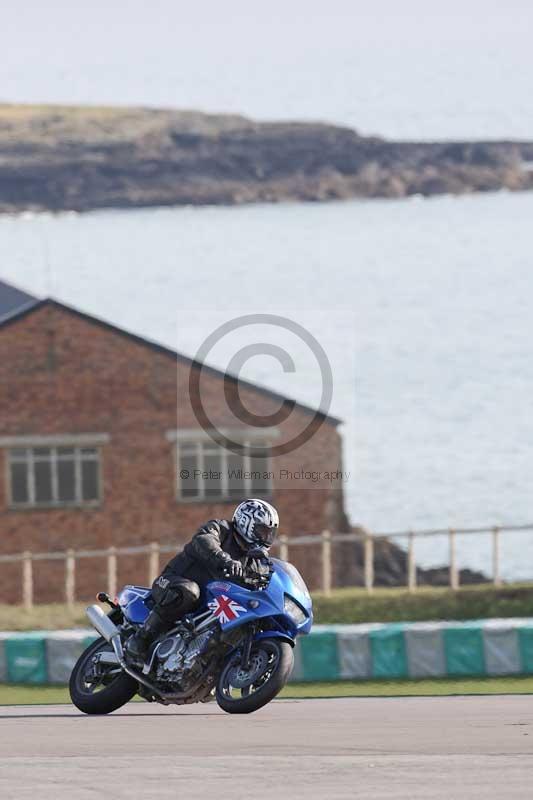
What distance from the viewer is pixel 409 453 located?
106125 millimetres

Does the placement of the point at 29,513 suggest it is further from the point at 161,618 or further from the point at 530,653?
the point at 161,618

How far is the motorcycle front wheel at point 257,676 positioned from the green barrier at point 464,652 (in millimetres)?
6981

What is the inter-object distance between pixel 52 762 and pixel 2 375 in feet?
101

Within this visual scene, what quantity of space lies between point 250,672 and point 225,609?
23.1 inches

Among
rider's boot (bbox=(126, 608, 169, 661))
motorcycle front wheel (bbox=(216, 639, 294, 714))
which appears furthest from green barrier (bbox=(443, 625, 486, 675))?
motorcycle front wheel (bbox=(216, 639, 294, 714))

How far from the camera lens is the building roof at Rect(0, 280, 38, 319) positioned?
1951 inches

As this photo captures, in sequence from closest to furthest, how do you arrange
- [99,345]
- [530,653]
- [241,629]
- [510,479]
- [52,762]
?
[52,762] < [241,629] < [530,653] < [99,345] < [510,479]

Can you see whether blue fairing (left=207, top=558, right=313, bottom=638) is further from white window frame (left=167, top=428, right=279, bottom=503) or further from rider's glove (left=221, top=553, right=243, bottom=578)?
white window frame (left=167, top=428, right=279, bottom=503)

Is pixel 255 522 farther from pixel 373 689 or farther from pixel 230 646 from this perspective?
pixel 373 689

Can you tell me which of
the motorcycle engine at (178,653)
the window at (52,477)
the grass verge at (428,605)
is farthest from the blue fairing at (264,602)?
the window at (52,477)

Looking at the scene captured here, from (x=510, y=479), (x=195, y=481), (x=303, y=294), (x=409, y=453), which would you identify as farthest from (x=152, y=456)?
(x=303, y=294)

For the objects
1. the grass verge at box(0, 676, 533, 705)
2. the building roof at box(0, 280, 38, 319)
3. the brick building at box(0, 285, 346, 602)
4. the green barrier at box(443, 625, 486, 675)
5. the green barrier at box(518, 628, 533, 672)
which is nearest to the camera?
the grass verge at box(0, 676, 533, 705)

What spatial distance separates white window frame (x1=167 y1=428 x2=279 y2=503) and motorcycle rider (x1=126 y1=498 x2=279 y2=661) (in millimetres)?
28060

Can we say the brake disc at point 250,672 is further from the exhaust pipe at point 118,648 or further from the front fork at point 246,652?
the exhaust pipe at point 118,648
